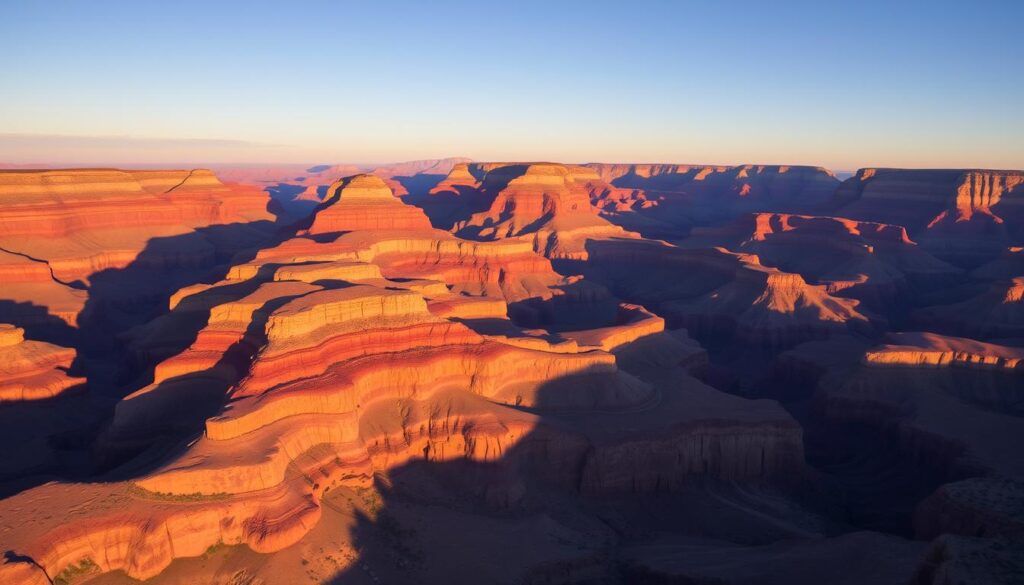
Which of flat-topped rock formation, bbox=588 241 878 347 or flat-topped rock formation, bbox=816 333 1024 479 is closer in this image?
flat-topped rock formation, bbox=816 333 1024 479

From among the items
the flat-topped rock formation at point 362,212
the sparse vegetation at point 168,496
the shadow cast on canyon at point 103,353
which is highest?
the flat-topped rock formation at point 362,212

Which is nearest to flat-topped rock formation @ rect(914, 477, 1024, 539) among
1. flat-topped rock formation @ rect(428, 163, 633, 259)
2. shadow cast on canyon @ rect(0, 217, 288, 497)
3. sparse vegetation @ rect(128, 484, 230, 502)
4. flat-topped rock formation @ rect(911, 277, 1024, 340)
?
sparse vegetation @ rect(128, 484, 230, 502)

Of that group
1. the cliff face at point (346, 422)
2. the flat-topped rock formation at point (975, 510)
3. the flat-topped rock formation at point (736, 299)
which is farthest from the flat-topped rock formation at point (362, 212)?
the flat-topped rock formation at point (975, 510)

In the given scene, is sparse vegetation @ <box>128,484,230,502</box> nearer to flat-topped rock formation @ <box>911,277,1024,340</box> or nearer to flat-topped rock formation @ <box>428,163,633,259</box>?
flat-topped rock formation @ <box>911,277,1024,340</box>

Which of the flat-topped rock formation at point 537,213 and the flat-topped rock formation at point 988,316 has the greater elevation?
the flat-topped rock formation at point 537,213

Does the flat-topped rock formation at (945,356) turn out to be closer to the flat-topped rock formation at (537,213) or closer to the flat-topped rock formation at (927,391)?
the flat-topped rock formation at (927,391)

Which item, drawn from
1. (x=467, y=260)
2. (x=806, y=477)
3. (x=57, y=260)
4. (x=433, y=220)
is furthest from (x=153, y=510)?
(x=433, y=220)

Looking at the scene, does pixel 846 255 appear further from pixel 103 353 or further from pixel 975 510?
pixel 103 353
